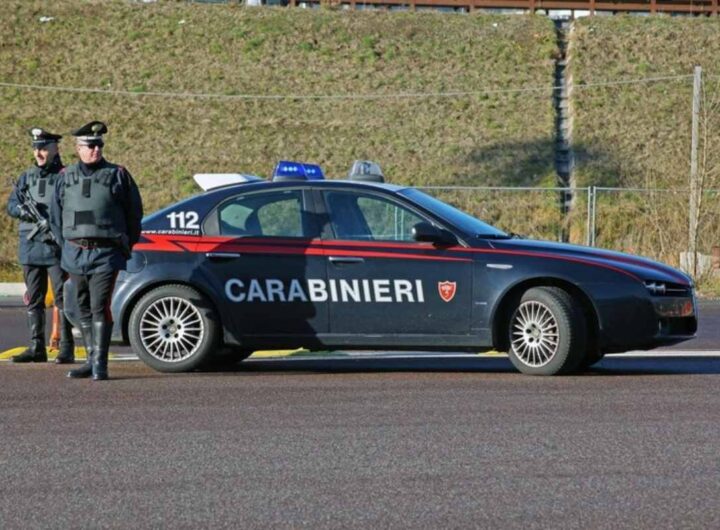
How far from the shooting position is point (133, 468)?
734 centimetres

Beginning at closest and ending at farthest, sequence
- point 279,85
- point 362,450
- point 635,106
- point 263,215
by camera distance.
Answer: point 362,450 → point 263,215 → point 635,106 → point 279,85

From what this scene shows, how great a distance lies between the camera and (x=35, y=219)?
12.2 m

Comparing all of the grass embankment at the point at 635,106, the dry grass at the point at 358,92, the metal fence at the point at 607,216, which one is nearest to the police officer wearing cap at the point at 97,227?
the metal fence at the point at 607,216

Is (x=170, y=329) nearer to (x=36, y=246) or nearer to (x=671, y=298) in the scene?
(x=36, y=246)

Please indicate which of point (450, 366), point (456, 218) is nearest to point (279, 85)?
point (450, 366)

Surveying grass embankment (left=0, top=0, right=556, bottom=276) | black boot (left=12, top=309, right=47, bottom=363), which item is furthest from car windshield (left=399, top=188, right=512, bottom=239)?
grass embankment (left=0, top=0, right=556, bottom=276)

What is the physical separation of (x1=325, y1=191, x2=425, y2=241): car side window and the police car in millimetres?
10

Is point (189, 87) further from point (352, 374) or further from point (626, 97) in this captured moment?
point (352, 374)

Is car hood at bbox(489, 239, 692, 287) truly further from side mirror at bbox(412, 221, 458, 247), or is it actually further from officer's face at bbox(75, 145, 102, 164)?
officer's face at bbox(75, 145, 102, 164)

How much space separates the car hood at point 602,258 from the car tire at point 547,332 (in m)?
0.28

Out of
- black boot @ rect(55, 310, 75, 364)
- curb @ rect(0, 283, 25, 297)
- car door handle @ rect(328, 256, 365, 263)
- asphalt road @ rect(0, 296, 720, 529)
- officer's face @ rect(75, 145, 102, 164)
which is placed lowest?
asphalt road @ rect(0, 296, 720, 529)

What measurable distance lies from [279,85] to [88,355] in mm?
37165

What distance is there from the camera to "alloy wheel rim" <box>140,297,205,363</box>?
11.4 metres

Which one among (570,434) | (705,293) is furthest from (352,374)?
(705,293)
